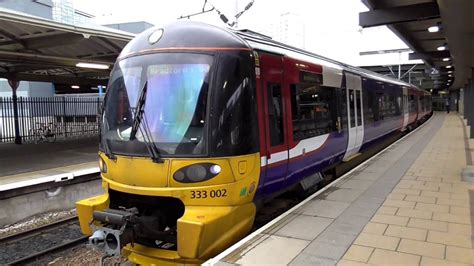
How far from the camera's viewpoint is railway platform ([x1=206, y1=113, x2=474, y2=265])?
4.26 m

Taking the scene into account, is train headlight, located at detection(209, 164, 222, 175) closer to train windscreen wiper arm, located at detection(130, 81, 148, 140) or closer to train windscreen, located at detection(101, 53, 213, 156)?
train windscreen, located at detection(101, 53, 213, 156)

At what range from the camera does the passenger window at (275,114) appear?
5418 mm

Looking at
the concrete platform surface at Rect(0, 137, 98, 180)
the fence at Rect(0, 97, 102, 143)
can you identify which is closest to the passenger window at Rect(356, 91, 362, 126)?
the concrete platform surface at Rect(0, 137, 98, 180)

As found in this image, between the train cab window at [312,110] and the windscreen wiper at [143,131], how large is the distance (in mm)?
2249

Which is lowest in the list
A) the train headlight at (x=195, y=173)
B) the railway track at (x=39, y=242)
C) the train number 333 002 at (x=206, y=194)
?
the railway track at (x=39, y=242)

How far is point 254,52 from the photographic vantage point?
5156 millimetres

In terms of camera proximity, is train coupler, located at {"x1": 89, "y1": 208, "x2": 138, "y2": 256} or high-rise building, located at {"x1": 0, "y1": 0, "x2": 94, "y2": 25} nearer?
train coupler, located at {"x1": 89, "y1": 208, "x2": 138, "y2": 256}

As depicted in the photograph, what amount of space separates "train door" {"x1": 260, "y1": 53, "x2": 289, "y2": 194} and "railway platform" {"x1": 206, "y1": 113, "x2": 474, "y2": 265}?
58cm

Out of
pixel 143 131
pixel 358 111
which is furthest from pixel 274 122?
pixel 358 111

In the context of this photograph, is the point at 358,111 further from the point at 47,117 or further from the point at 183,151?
the point at 47,117

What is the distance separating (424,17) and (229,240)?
8.95 meters

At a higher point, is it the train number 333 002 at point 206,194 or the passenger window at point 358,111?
the passenger window at point 358,111

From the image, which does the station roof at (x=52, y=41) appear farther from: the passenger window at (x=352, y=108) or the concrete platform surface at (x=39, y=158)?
the passenger window at (x=352, y=108)

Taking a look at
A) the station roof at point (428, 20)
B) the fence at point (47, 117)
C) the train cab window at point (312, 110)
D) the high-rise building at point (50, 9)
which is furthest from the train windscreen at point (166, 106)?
the high-rise building at point (50, 9)
